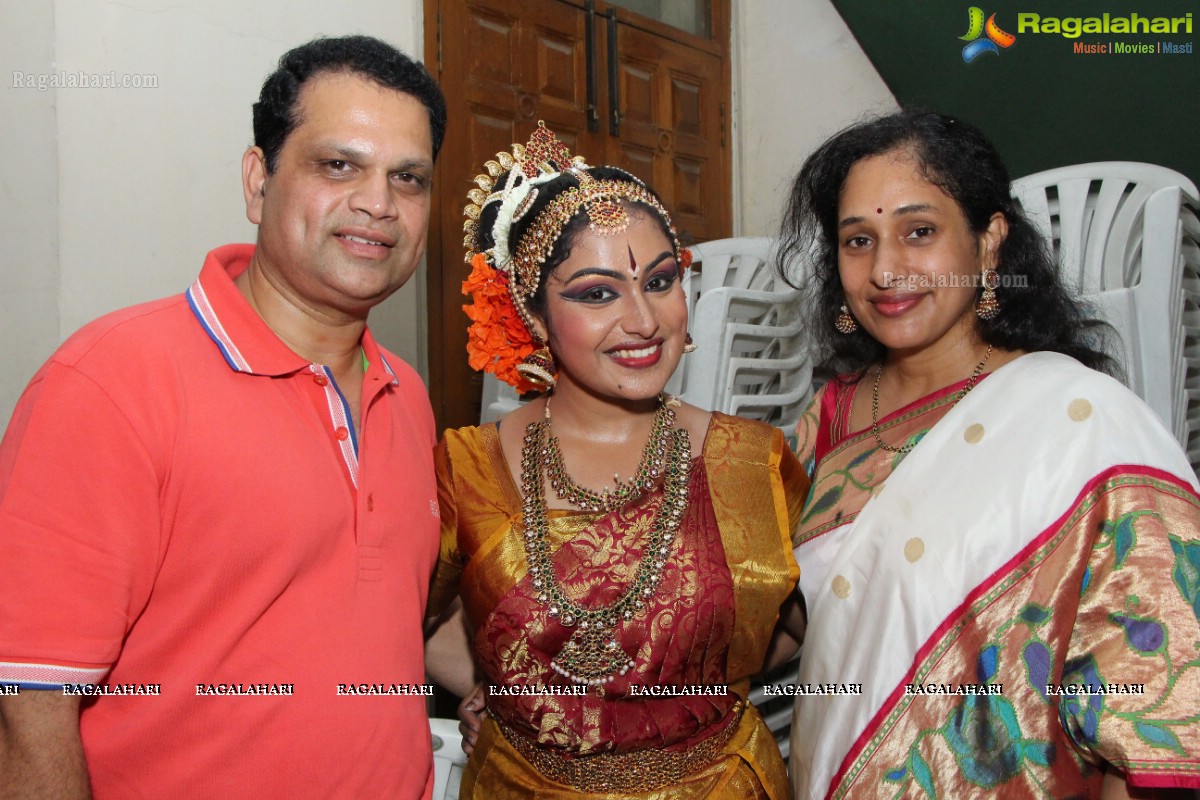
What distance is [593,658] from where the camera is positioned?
1840 mm

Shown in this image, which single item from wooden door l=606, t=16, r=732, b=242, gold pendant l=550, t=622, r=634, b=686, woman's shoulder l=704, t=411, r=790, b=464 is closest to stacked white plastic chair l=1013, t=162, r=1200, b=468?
woman's shoulder l=704, t=411, r=790, b=464

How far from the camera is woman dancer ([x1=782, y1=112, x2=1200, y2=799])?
1639 mm

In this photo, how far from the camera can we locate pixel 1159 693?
5.17ft

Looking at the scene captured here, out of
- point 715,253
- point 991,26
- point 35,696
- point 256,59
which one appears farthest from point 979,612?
point 991,26

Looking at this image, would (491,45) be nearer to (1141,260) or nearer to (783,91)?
(783,91)

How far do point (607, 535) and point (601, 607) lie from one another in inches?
5.7

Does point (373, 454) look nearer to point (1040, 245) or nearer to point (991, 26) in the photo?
point (1040, 245)

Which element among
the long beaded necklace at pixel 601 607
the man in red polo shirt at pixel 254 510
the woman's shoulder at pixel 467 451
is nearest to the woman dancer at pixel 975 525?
the long beaded necklace at pixel 601 607

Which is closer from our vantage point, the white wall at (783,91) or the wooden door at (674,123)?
the wooden door at (674,123)

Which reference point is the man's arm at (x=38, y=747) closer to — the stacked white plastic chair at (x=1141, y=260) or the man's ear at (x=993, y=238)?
the man's ear at (x=993, y=238)

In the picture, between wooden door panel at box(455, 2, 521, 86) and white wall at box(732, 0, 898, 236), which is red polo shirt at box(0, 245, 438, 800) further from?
white wall at box(732, 0, 898, 236)

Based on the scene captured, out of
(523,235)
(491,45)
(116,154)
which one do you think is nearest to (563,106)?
(491,45)

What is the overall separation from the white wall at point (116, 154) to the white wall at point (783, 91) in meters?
3.14

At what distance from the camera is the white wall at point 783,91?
5.53m
